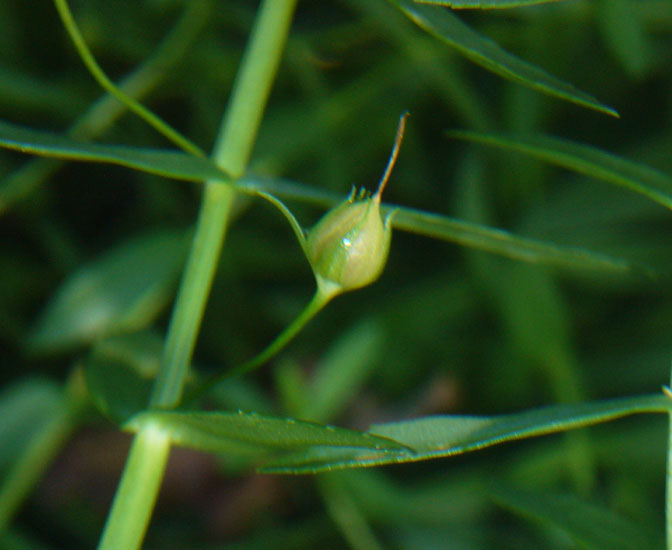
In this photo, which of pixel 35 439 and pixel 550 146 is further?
pixel 35 439

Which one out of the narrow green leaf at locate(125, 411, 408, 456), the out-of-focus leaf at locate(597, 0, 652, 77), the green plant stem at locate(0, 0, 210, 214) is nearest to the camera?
the narrow green leaf at locate(125, 411, 408, 456)

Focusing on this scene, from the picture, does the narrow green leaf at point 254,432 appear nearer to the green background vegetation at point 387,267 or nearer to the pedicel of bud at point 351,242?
the pedicel of bud at point 351,242

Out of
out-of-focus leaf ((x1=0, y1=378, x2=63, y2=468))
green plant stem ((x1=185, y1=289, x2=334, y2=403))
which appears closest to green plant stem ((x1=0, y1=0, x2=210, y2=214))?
out-of-focus leaf ((x1=0, y1=378, x2=63, y2=468))

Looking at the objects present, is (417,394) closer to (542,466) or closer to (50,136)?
(542,466)

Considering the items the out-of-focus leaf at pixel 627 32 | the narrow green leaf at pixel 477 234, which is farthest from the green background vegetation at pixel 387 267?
the narrow green leaf at pixel 477 234

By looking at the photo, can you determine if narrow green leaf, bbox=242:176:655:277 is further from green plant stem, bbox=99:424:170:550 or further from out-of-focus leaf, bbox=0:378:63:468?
out-of-focus leaf, bbox=0:378:63:468

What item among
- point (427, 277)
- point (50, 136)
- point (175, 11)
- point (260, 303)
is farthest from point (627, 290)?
point (50, 136)
